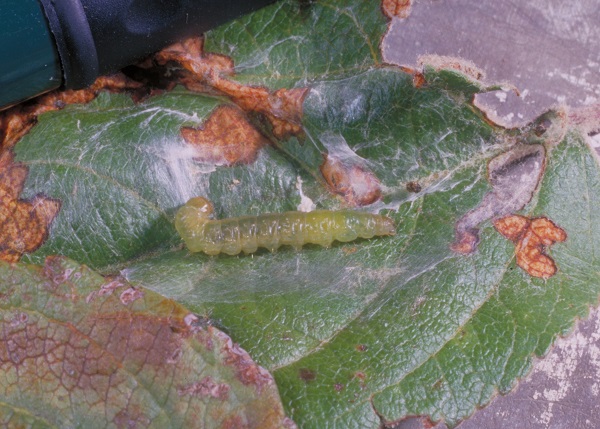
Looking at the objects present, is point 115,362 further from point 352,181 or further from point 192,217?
point 352,181

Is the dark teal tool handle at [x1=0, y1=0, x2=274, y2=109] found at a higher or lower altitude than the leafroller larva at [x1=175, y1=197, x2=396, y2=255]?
higher

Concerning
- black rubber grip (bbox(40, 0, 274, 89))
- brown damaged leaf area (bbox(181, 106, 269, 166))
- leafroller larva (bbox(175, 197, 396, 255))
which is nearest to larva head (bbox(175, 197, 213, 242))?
leafroller larva (bbox(175, 197, 396, 255))

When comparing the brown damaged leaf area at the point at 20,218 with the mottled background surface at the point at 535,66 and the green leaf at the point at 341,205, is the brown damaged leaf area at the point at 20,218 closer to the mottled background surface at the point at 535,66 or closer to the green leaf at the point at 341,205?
the green leaf at the point at 341,205

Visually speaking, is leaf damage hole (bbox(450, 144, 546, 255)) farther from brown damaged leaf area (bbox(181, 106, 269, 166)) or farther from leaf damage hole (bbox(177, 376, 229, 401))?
leaf damage hole (bbox(177, 376, 229, 401))

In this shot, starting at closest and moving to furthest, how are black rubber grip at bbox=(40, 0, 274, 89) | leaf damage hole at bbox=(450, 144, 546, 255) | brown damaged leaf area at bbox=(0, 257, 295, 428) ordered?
brown damaged leaf area at bbox=(0, 257, 295, 428), black rubber grip at bbox=(40, 0, 274, 89), leaf damage hole at bbox=(450, 144, 546, 255)

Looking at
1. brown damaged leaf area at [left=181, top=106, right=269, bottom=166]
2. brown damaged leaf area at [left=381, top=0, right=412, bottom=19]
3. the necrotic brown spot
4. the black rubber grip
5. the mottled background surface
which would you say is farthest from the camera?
the mottled background surface

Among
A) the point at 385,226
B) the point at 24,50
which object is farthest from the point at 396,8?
the point at 24,50

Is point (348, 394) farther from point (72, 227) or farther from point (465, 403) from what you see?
point (72, 227)

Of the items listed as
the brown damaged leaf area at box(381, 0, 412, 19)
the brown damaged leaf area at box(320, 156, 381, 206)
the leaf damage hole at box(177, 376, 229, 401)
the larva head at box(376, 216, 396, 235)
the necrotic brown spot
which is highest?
the brown damaged leaf area at box(381, 0, 412, 19)

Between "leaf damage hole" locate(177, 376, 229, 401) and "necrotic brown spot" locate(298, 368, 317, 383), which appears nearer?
"leaf damage hole" locate(177, 376, 229, 401)
